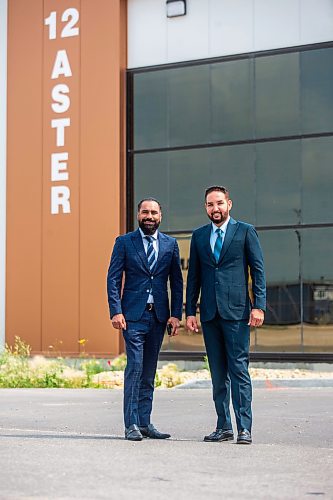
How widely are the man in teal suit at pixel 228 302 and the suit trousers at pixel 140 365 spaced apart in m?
0.37

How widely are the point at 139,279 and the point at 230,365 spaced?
1044 mm

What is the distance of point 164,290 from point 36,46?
58.2ft

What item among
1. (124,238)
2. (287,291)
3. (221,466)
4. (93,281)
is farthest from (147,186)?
(221,466)

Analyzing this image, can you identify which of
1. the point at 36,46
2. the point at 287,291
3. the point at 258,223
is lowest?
the point at 287,291

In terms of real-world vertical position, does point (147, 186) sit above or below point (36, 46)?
below

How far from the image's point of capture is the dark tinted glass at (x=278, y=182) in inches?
888

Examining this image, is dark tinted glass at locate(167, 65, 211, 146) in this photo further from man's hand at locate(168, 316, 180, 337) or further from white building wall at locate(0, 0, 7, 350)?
man's hand at locate(168, 316, 180, 337)

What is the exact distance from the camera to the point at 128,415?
836cm

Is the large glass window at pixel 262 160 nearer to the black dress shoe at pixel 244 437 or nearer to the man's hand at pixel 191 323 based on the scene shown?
the man's hand at pixel 191 323

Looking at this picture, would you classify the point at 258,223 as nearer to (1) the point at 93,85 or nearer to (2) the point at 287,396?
(1) the point at 93,85

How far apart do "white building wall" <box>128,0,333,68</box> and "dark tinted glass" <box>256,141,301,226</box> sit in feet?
7.58

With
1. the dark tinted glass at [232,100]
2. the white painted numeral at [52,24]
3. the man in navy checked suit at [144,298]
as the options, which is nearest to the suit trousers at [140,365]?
A: the man in navy checked suit at [144,298]

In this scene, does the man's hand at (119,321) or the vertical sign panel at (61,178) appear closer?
the man's hand at (119,321)

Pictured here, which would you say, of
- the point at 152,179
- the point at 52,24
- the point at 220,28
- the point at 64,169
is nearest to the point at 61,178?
the point at 64,169
